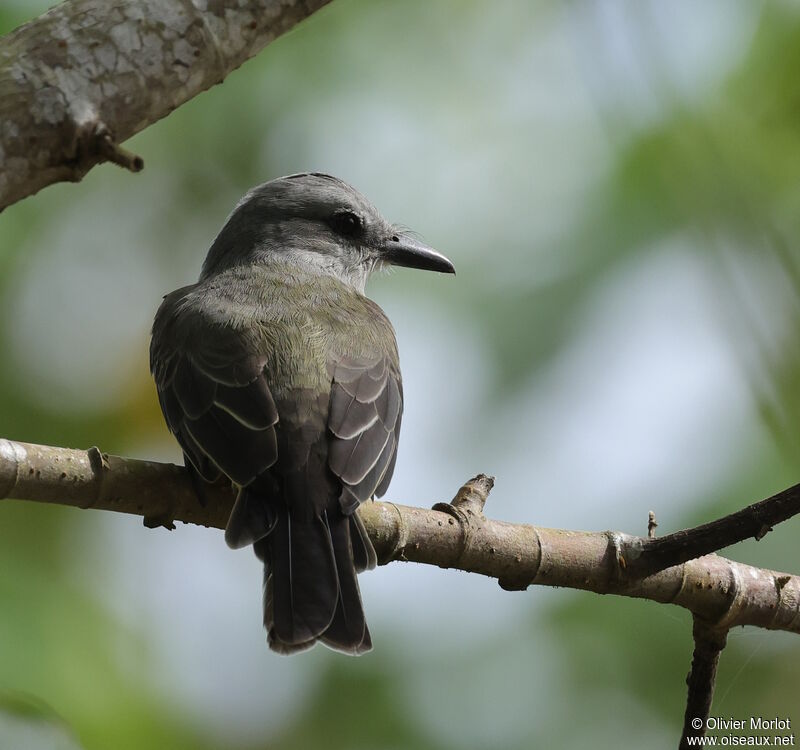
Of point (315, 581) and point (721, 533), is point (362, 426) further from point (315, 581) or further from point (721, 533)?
point (721, 533)

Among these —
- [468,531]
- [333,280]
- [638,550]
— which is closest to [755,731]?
[638,550]

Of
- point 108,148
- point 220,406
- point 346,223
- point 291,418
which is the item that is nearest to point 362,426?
point 291,418

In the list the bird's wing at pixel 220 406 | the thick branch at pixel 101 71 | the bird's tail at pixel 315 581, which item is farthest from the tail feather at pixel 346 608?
the thick branch at pixel 101 71

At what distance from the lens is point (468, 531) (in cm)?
349

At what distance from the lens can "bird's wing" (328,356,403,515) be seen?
361cm

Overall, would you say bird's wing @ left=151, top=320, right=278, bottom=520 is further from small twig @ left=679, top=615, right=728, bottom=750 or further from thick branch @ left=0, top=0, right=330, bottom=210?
small twig @ left=679, top=615, right=728, bottom=750

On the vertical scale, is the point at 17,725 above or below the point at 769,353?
below

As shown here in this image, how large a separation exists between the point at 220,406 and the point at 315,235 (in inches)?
71.3

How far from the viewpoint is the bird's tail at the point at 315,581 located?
10.9ft

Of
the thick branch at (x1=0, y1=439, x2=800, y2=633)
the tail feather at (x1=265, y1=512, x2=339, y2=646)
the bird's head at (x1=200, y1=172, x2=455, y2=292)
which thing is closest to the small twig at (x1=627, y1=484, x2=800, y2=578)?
the thick branch at (x1=0, y1=439, x2=800, y2=633)

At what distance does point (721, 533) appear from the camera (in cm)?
304

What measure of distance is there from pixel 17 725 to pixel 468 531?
1607 mm

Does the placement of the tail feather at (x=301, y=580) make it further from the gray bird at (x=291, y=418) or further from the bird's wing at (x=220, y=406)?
the bird's wing at (x=220, y=406)

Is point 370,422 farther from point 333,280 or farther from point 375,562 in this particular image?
point 333,280
